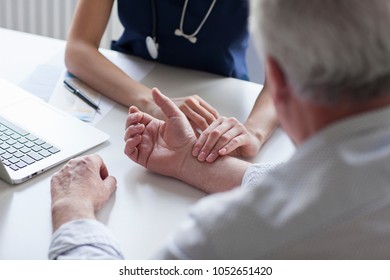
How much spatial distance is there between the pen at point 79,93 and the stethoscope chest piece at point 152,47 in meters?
0.24

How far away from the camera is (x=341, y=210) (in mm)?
683

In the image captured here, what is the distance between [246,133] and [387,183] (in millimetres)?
543

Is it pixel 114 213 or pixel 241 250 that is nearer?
pixel 241 250

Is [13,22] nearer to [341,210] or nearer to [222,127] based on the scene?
[222,127]

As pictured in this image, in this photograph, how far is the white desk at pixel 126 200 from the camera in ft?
3.18

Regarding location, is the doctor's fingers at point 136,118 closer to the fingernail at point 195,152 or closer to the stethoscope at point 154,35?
the fingernail at point 195,152

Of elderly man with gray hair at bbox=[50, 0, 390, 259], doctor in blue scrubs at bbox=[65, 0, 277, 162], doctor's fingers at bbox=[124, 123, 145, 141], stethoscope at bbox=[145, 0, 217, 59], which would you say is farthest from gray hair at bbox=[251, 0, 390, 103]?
stethoscope at bbox=[145, 0, 217, 59]

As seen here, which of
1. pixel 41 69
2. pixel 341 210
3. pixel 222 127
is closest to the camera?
pixel 341 210

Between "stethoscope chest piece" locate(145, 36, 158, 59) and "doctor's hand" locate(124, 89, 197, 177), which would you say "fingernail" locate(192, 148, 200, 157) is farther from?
"stethoscope chest piece" locate(145, 36, 158, 59)

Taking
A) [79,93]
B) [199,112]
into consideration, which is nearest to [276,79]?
[199,112]

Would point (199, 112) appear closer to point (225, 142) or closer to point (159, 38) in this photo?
point (225, 142)

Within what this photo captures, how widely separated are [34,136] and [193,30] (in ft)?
1.85

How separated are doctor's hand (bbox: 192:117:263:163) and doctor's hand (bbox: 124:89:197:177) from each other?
2 centimetres
